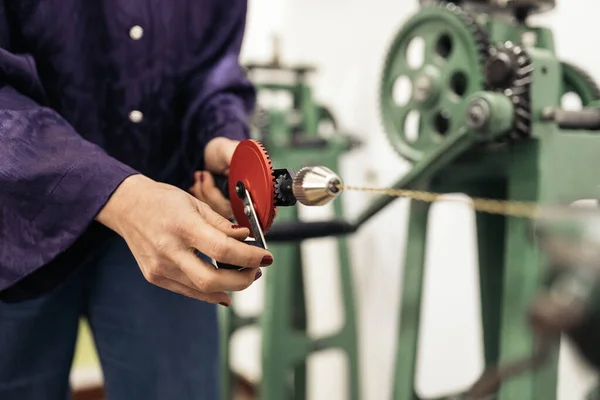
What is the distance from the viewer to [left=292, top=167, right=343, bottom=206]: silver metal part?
0.40m

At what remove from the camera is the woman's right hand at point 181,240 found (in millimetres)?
370

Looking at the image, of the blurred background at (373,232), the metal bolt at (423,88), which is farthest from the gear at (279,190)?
the blurred background at (373,232)

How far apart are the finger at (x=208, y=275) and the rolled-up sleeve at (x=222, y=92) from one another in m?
0.24

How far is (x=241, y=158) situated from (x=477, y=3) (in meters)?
0.57

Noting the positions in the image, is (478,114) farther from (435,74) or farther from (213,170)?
(213,170)

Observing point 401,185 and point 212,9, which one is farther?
point 401,185

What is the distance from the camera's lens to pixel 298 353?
1.26m

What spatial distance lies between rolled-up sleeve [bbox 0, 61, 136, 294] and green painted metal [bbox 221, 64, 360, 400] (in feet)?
2.30

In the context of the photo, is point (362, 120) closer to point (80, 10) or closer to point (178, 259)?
point (80, 10)

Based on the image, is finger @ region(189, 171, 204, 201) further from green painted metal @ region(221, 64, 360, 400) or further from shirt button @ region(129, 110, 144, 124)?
green painted metal @ region(221, 64, 360, 400)

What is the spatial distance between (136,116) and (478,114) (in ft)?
1.27

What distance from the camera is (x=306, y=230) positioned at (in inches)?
31.6

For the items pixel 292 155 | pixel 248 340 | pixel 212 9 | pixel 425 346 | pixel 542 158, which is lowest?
pixel 248 340

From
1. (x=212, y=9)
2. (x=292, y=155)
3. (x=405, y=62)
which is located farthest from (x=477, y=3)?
(x=292, y=155)
